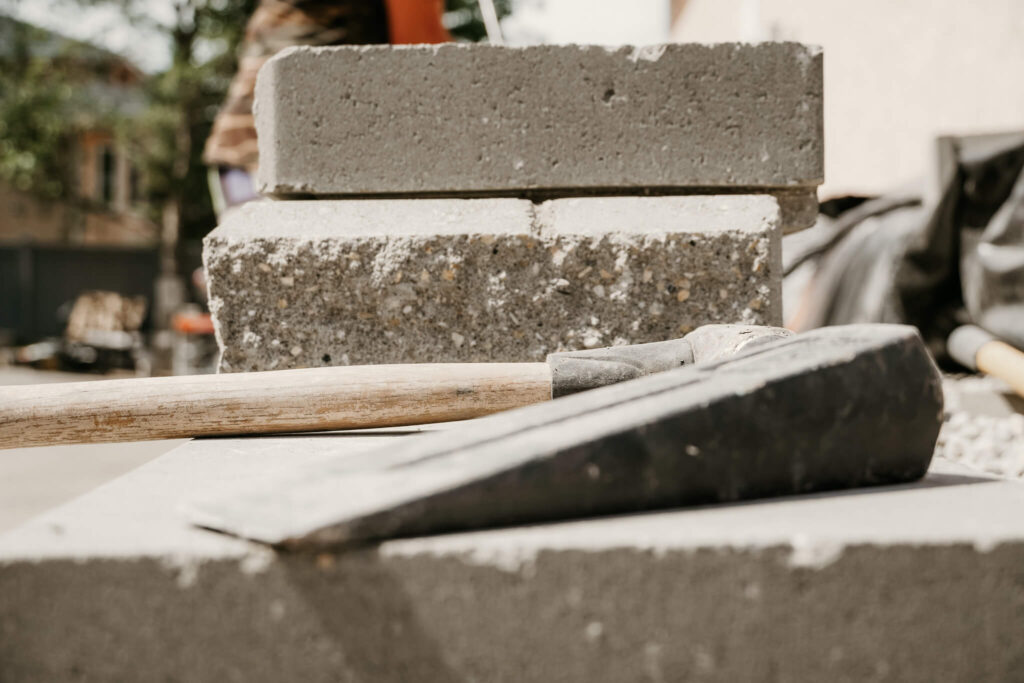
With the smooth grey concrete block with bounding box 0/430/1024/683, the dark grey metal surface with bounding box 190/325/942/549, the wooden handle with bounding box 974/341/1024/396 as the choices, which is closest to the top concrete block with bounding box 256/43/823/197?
the dark grey metal surface with bounding box 190/325/942/549

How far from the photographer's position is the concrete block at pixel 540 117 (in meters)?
2.14

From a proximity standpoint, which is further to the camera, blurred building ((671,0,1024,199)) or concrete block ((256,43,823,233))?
blurred building ((671,0,1024,199))

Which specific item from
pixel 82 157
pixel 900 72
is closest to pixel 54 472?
pixel 900 72

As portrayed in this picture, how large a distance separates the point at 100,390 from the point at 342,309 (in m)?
0.60

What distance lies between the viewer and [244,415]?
163 centimetres

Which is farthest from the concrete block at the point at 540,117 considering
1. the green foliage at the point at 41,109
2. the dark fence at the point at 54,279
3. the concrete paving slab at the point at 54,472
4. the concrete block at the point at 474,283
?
the green foliage at the point at 41,109

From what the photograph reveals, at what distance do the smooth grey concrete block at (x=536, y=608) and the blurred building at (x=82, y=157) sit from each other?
18824 mm

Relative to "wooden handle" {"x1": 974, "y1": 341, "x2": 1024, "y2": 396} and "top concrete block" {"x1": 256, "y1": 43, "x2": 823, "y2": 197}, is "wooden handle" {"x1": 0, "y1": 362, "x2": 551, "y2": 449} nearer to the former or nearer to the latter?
"top concrete block" {"x1": 256, "y1": 43, "x2": 823, "y2": 197}

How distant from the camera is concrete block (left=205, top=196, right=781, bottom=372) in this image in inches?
77.9

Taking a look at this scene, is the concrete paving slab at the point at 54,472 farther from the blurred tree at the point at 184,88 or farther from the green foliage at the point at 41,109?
the green foliage at the point at 41,109

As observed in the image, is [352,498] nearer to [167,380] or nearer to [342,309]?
[167,380]

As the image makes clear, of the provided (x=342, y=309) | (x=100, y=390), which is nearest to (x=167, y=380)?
(x=100, y=390)

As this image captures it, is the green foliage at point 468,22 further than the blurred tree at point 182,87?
Yes

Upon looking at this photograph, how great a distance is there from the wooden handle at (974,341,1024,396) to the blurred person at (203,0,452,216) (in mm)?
2952
